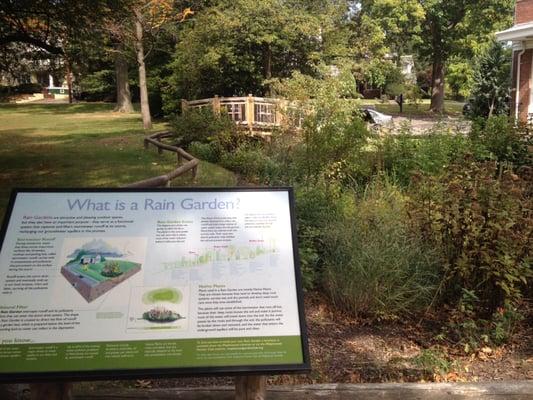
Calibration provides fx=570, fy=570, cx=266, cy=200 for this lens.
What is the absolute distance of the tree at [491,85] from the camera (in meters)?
25.2

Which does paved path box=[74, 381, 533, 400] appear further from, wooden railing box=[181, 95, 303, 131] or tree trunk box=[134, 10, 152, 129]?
tree trunk box=[134, 10, 152, 129]

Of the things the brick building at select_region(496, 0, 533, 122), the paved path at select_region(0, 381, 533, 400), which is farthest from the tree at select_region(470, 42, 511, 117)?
the paved path at select_region(0, 381, 533, 400)

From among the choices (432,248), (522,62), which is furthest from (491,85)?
(432,248)

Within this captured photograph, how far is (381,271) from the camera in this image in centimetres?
496

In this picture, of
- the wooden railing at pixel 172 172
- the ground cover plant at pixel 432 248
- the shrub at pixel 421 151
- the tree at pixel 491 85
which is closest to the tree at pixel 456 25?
the tree at pixel 491 85

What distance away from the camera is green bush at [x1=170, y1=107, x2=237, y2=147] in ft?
54.3

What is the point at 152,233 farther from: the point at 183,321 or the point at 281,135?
the point at 281,135

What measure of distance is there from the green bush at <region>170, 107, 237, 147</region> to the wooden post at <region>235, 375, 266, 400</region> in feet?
45.0

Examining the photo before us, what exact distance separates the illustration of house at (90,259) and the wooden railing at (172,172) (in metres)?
0.95

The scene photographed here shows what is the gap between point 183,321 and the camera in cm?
265

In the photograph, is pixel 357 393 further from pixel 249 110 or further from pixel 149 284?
pixel 249 110

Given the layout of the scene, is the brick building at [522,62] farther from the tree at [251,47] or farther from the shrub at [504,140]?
the shrub at [504,140]

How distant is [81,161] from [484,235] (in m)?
11.8

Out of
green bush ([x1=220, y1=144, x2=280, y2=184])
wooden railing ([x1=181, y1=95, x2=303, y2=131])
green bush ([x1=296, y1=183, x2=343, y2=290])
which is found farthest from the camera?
wooden railing ([x1=181, y1=95, x2=303, y2=131])
